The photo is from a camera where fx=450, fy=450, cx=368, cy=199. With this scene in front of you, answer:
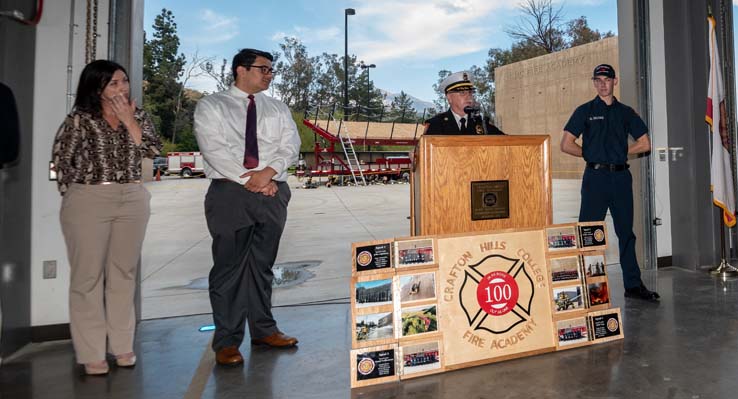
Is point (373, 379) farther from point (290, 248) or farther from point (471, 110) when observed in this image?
point (290, 248)

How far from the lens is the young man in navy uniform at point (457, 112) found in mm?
2777

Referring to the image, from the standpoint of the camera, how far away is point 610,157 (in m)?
3.33

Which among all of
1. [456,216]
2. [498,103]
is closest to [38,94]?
[456,216]

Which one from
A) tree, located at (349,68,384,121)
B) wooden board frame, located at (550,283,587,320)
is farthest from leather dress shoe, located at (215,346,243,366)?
tree, located at (349,68,384,121)

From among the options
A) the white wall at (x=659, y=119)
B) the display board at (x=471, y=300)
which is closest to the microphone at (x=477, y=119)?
the display board at (x=471, y=300)

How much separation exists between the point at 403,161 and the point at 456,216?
1983 cm

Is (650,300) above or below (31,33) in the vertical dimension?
below

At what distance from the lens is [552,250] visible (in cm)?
238

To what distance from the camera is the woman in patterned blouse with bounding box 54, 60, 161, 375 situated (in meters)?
2.20

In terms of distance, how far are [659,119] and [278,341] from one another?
4.25 meters

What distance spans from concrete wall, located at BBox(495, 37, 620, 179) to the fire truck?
1764cm

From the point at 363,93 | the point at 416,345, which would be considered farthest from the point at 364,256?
the point at 363,93

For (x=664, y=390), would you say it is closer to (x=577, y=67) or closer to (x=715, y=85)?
(x=715, y=85)

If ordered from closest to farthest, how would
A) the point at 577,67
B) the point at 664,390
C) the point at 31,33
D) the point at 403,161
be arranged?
the point at 664,390, the point at 31,33, the point at 577,67, the point at 403,161
